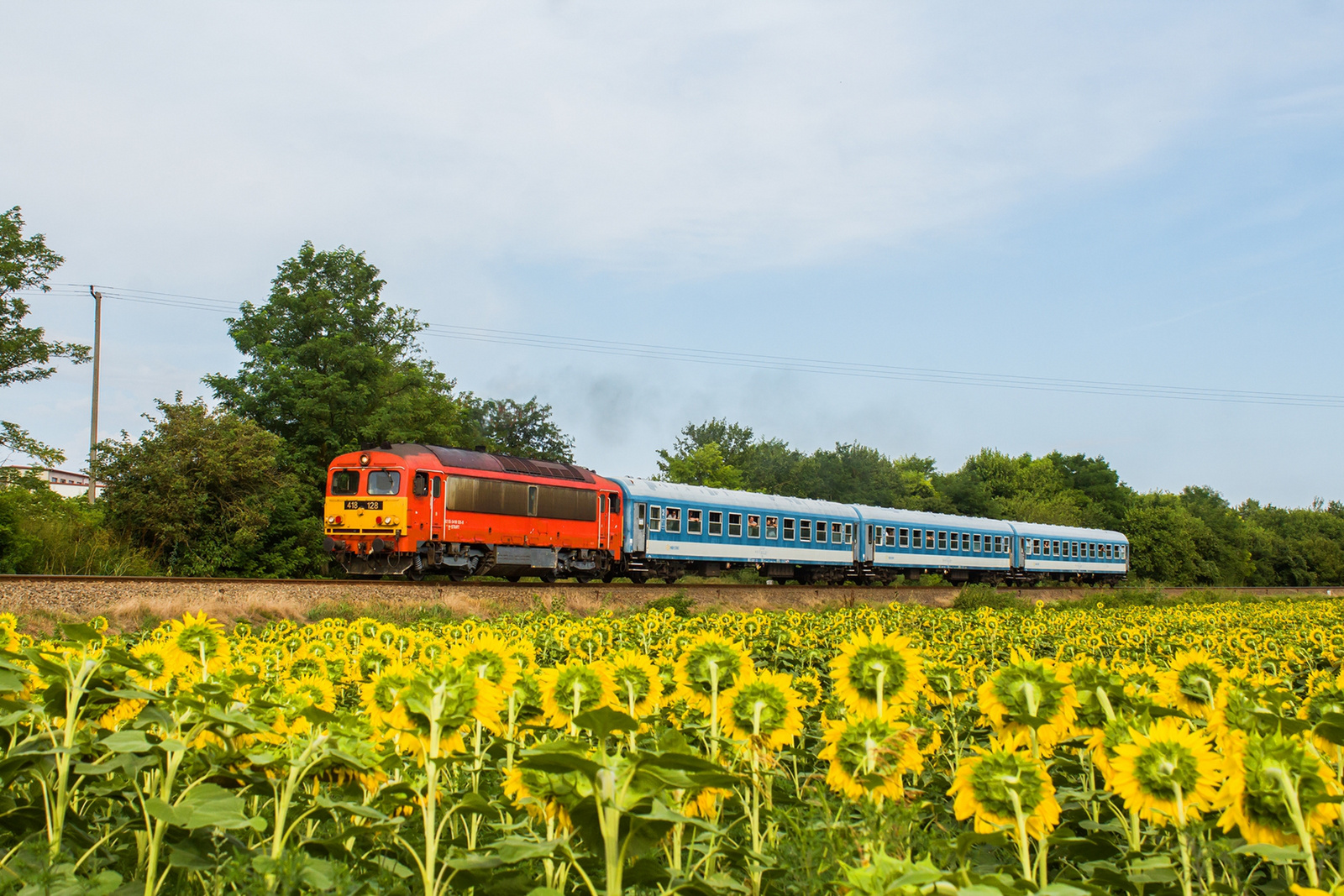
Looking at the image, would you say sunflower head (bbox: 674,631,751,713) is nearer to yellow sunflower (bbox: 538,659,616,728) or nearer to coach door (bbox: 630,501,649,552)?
yellow sunflower (bbox: 538,659,616,728)

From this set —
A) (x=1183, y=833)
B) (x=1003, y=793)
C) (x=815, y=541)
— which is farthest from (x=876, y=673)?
(x=815, y=541)

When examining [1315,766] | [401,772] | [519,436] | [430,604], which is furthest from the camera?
[519,436]

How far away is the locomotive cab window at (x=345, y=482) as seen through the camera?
865 inches

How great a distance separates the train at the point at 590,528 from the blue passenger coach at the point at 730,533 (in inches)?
1.7

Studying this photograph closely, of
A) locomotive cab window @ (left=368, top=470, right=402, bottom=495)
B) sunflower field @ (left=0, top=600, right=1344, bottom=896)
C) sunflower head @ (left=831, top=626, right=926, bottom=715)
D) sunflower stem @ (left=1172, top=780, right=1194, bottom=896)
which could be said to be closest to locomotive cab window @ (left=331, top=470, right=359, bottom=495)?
locomotive cab window @ (left=368, top=470, right=402, bottom=495)

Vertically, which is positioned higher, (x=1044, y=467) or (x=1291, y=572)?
(x=1044, y=467)

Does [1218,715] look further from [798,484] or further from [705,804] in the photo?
[798,484]

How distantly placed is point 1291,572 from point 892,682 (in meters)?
94.9

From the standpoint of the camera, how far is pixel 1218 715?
8.54ft

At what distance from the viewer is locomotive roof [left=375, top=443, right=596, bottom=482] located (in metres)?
22.0

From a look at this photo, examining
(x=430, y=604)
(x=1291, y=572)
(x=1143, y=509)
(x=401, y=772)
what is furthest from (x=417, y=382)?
(x=1291, y=572)

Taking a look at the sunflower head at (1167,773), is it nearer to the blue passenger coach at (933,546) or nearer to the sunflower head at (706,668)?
the sunflower head at (706,668)

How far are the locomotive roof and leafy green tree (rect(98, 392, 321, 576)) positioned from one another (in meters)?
8.45

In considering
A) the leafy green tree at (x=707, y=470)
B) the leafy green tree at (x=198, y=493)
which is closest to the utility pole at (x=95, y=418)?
the leafy green tree at (x=198, y=493)
